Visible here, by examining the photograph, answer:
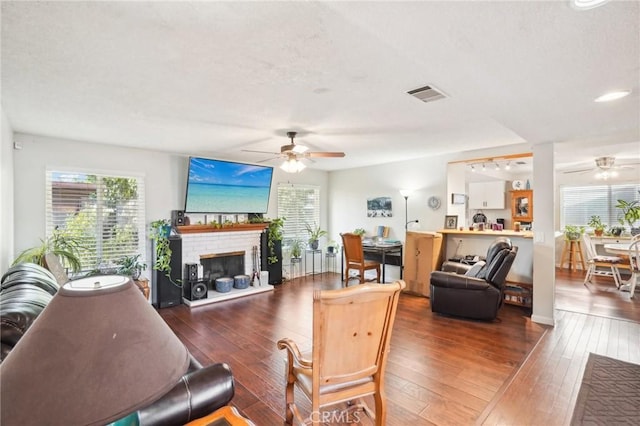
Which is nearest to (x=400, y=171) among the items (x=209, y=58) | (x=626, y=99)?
(x=626, y=99)

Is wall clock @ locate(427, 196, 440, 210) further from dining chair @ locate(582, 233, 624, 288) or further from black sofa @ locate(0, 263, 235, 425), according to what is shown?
black sofa @ locate(0, 263, 235, 425)

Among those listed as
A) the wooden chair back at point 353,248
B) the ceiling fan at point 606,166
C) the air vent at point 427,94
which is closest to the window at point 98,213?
the wooden chair back at point 353,248

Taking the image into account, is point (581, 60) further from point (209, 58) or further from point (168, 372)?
point (168, 372)

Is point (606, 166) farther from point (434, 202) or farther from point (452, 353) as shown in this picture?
point (452, 353)

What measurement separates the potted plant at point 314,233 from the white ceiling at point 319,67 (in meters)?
3.56

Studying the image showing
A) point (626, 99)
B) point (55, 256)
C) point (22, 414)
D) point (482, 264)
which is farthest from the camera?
point (482, 264)

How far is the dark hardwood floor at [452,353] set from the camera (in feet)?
7.34

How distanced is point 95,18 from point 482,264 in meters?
4.69

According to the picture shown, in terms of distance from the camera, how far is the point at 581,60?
1773mm

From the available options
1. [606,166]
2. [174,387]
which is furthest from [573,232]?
[174,387]

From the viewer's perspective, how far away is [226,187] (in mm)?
5379

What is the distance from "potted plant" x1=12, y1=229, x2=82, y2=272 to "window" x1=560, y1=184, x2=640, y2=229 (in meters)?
9.56

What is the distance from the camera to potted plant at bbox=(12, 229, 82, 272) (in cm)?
324

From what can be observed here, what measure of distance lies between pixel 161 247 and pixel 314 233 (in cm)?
341
